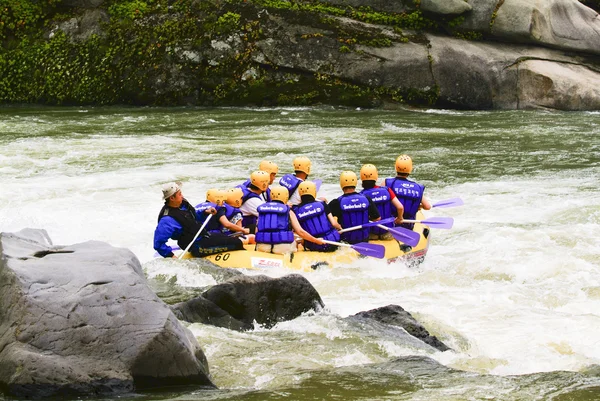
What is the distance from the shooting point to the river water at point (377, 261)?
5.28m

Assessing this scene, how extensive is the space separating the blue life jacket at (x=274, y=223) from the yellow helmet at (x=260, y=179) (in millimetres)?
537

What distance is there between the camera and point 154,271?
7.91 meters

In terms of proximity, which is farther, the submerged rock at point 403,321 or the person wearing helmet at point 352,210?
the person wearing helmet at point 352,210

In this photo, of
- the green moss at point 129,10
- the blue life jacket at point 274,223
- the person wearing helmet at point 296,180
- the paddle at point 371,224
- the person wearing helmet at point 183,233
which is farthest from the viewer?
the green moss at point 129,10

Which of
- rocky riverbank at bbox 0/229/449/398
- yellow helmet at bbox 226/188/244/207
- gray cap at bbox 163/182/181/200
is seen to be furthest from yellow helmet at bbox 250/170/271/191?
rocky riverbank at bbox 0/229/449/398

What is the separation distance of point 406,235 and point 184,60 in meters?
12.1

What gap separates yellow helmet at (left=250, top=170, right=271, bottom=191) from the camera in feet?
30.0

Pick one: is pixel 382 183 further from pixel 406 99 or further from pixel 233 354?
pixel 406 99

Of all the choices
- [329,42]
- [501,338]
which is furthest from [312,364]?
[329,42]

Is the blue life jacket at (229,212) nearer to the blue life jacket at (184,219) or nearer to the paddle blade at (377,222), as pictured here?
the blue life jacket at (184,219)

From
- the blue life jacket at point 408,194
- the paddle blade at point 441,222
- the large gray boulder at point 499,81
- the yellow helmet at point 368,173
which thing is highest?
the large gray boulder at point 499,81

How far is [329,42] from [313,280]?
12344 mm

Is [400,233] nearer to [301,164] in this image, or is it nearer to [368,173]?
[368,173]

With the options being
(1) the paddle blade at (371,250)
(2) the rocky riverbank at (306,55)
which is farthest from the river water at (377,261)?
(2) the rocky riverbank at (306,55)
